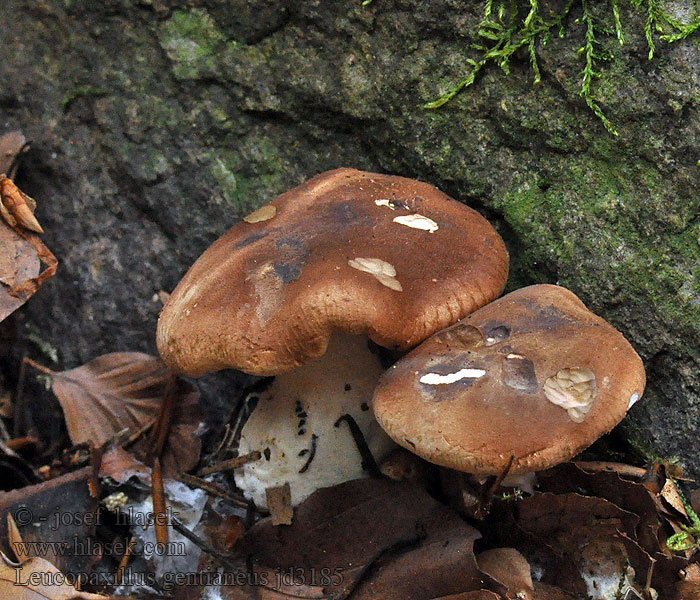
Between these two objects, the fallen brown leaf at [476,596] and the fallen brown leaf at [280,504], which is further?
the fallen brown leaf at [280,504]

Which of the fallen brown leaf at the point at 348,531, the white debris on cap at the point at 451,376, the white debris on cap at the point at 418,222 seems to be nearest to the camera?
the white debris on cap at the point at 451,376

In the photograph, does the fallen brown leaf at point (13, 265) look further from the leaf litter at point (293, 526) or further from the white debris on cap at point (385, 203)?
the white debris on cap at point (385, 203)

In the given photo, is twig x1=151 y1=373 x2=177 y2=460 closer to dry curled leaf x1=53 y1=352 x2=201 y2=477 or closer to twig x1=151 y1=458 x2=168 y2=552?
dry curled leaf x1=53 y1=352 x2=201 y2=477

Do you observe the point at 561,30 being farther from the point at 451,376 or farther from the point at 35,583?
the point at 35,583

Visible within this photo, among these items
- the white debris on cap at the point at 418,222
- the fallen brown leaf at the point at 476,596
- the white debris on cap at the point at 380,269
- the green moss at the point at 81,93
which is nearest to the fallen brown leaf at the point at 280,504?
the fallen brown leaf at the point at 476,596

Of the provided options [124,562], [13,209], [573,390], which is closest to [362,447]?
[573,390]

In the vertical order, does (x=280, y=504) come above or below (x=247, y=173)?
below

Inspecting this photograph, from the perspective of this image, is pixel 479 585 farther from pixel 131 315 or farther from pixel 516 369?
pixel 131 315
